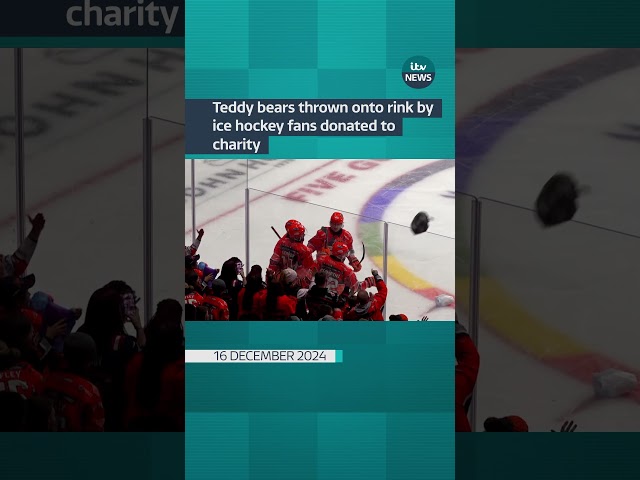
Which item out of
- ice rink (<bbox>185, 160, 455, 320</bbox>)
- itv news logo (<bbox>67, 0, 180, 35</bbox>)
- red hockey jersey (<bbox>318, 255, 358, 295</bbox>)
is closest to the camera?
ice rink (<bbox>185, 160, 455, 320</bbox>)

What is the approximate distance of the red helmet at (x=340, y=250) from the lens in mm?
3955

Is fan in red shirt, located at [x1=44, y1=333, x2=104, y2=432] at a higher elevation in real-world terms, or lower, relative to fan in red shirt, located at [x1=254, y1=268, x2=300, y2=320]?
lower

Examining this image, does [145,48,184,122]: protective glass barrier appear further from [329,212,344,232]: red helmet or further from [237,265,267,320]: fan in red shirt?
[329,212,344,232]: red helmet

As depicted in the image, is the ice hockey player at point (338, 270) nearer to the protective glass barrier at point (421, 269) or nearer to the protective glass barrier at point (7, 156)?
the protective glass barrier at point (421, 269)

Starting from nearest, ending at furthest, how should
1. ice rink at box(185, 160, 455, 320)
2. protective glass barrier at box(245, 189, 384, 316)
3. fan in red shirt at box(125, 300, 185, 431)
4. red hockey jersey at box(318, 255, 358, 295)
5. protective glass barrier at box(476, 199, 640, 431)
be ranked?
ice rink at box(185, 160, 455, 320) → protective glass barrier at box(245, 189, 384, 316) → red hockey jersey at box(318, 255, 358, 295) → fan in red shirt at box(125, 300, 185, 431) → protective glass barrier at box(476, 199, 640, 431)

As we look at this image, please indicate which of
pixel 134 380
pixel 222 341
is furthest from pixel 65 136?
pixel 222 341

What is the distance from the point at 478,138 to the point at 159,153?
1.44m

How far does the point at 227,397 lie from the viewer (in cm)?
377

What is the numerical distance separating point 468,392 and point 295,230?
1.15 meters

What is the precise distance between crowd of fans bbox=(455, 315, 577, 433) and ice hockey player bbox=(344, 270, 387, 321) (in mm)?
726

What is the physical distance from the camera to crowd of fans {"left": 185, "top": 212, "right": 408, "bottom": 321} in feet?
12.9

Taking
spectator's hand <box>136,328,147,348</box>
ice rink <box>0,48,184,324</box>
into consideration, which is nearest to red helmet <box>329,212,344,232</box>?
ice rink <box>0,48,184,324</box>

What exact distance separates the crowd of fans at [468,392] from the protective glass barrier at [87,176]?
1442 millimetres

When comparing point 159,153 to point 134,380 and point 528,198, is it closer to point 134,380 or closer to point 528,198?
point 134,380
